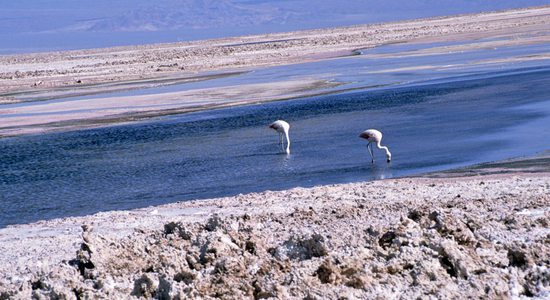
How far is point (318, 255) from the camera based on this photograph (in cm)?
858

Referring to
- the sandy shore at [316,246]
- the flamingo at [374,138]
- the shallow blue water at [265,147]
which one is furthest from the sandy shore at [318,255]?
the flamingo at [374,138]

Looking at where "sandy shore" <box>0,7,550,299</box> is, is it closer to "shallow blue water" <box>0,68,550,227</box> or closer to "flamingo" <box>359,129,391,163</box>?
"shallow blue water" <box>0,68,550,227</box>

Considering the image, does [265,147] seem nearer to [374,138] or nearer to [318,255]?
[374,138]

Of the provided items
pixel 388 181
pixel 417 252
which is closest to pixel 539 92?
pixel 388 181

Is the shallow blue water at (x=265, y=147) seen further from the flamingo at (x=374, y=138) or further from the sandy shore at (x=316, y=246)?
the sandy shore at (x=316, y=246)

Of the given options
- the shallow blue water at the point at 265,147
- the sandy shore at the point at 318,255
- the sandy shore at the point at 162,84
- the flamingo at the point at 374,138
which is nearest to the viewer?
the sandy shore at the point at 318,255

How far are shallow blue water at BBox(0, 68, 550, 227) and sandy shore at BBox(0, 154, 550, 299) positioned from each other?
4.67m

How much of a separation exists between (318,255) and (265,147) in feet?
41.1

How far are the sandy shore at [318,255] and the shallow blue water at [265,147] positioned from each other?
4665mm

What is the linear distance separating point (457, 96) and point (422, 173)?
12.2 metres

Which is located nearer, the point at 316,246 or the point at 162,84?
the point at 316,246

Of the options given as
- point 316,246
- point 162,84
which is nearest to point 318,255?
point 316,246

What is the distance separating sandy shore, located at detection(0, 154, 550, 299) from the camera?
7805 millimetres

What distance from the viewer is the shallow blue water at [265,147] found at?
16750 mm
